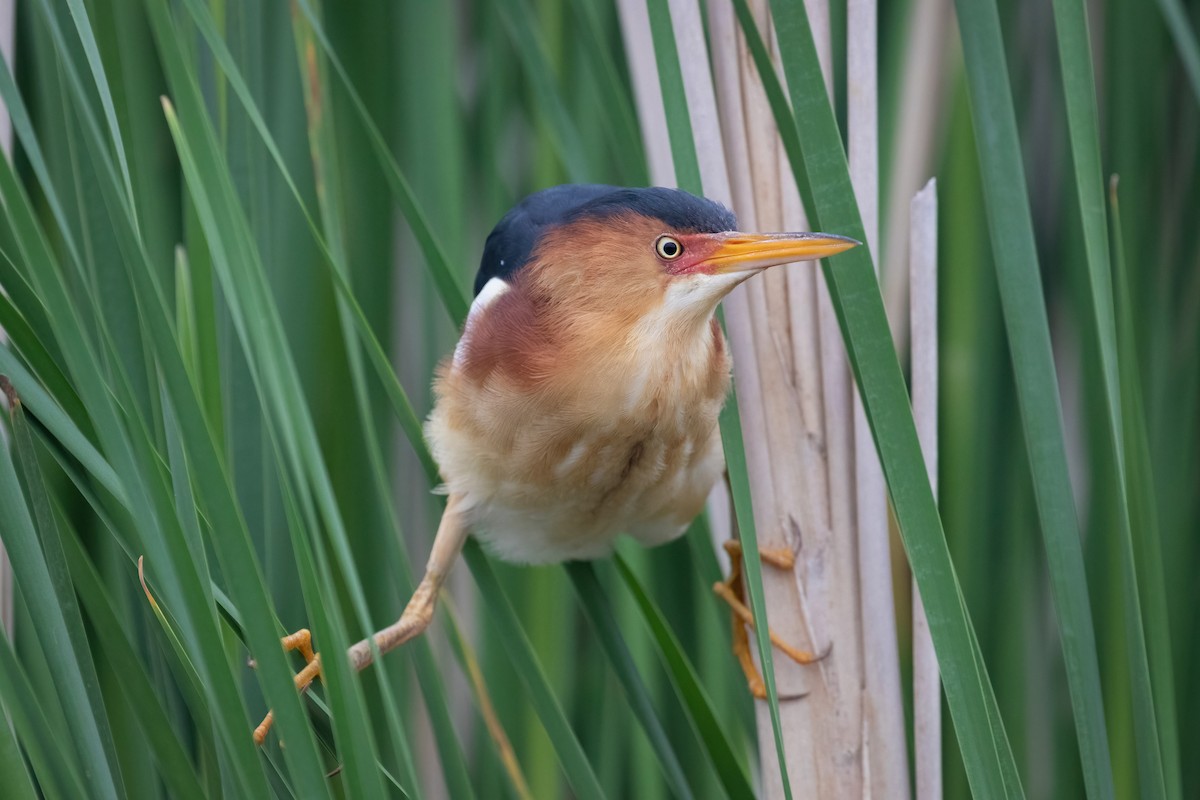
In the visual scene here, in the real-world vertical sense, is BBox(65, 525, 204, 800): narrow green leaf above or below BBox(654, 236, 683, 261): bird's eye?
below

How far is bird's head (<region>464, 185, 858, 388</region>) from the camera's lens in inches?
45.5

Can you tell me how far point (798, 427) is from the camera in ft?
4.08

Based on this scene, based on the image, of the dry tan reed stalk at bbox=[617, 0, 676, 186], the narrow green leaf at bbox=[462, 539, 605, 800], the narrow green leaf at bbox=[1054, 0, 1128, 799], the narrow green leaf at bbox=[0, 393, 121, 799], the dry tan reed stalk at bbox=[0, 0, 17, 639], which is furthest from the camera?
the dry tan reed stalk at bbox=[617, 0, 676, 186]

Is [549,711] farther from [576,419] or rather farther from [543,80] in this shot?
[543,80]

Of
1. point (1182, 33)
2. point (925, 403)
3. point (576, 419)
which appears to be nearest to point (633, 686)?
point (576, 419)

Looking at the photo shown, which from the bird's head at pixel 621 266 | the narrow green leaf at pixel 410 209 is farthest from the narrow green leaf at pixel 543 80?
the narrow green leaf at pixel 410 209

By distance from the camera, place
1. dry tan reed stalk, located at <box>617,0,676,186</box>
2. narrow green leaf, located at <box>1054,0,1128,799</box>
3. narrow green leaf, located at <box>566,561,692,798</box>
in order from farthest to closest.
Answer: dry tan reed stalk, located at <box>617,0,676,186</box>
narrow green leaf, located at <box>566,561,692,798</box>
narrow green leaf, located at <box>1054,0,1128,799</box>

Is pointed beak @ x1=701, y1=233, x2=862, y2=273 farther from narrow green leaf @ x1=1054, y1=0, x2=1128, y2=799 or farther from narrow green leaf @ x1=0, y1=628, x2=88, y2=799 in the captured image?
narrow green leaf @ x1=0, y1=628, x2=88, y2=799

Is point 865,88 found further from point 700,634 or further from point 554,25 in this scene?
point 700,634

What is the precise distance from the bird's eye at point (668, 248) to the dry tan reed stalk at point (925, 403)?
0.23 meters

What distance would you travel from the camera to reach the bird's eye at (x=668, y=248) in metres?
1.19

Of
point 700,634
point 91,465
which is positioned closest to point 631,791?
point 700,634

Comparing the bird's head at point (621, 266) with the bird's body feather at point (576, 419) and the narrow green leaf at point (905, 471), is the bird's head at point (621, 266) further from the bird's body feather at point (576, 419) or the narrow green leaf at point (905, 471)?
the narrow green leaf at point (905, 471)

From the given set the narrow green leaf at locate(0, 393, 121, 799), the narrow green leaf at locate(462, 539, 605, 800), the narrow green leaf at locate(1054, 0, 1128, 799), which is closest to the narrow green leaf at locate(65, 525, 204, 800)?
the narrow green leaf at locate(0, 393, 121, 799)
